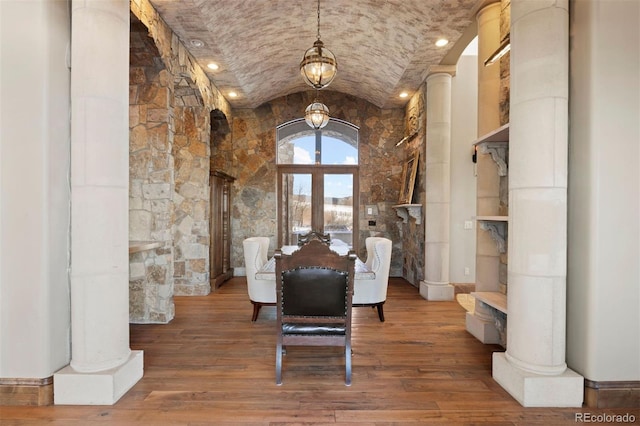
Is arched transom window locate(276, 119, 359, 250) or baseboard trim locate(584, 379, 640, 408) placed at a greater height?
arched transom window locate(276, 119, 359, 250)

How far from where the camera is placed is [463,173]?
5.77 meters

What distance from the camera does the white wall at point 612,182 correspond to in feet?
6.54

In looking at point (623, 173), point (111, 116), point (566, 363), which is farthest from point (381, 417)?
point (111, 116)

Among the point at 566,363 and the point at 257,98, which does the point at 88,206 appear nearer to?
the point at 566,363

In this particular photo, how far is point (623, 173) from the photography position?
2.01 metres

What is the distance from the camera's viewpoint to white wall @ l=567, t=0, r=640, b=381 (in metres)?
1.99

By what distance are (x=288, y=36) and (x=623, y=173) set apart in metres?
3.95

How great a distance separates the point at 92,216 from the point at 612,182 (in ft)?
10.6

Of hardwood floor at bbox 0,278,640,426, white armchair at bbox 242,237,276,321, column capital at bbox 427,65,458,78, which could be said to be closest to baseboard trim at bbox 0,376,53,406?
hardwood floor at bbox 0,278,640,426

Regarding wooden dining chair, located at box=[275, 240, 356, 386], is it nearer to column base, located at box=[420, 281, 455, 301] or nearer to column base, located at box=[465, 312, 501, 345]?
column base, located at box=[465, 312, 501, 345]

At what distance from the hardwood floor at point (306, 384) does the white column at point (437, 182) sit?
4.16 ft

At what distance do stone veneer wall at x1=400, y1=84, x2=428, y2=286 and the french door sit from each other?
1.14 metres

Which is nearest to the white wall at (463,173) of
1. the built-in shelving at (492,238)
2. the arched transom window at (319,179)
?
the arched transom window at (319,179)

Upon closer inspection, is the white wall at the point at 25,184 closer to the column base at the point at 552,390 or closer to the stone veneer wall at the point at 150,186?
the stone veneer wall at the point at 150,186
